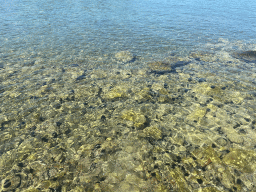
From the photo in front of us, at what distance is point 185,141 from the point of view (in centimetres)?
761

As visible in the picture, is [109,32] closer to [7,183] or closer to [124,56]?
[124,56]

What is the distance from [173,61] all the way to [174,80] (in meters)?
4.31

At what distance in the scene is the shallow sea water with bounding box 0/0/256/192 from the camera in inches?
241

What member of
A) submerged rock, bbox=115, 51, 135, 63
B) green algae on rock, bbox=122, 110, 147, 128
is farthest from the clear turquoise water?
green algae on rock, bbox=122, 110, 147, 128

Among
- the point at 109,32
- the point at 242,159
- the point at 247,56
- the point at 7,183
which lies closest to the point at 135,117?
the point at 242,159

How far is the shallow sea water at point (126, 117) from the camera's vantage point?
611 centimetres

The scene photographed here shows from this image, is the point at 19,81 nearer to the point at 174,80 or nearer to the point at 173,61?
the point at 174,80

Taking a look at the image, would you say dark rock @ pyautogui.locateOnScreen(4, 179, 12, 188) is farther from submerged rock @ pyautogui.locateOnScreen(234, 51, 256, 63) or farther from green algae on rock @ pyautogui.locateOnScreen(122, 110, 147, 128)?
submerged rock @ pyautogui.locateOnScreen(234, 51, 256, 63)

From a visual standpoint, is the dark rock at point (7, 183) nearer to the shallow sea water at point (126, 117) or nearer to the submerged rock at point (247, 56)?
the shallow sea water at point (126, 117)

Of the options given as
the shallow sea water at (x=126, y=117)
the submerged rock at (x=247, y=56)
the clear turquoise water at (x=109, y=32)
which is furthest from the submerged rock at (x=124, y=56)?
the submerged rock at (x=247, y=56)

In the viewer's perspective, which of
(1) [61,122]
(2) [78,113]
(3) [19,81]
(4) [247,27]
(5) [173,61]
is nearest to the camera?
(1) [61,122]

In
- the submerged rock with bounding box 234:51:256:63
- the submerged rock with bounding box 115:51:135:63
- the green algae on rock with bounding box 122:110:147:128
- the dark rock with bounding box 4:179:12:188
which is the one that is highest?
the submerged rock with bounding box 234:51:256:63

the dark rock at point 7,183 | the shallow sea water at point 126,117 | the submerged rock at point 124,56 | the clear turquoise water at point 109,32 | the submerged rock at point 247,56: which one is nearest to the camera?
the dark rock at point 7,183

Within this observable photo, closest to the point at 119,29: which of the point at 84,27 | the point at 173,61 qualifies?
the point at 84,27
